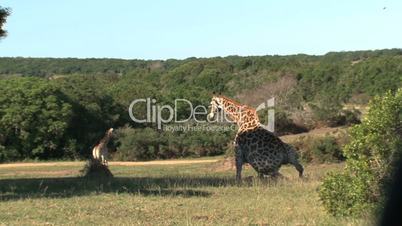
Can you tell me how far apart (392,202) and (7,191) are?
11.3m

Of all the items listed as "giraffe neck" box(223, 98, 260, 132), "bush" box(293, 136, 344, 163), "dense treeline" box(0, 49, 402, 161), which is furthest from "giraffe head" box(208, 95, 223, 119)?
"dense treeline" box(0, 49, 402, 161)

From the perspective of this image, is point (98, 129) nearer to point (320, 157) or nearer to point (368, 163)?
point (320, 157)

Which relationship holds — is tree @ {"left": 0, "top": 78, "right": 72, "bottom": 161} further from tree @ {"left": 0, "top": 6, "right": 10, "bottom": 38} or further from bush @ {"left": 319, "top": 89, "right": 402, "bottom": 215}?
bush @ {"left": 319, "top": 89, "right": 402, "bottom": 215}

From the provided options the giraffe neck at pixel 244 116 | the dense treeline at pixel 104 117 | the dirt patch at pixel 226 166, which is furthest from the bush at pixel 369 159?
the dense treeline at pixel 104 117

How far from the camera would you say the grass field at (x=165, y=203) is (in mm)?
9844

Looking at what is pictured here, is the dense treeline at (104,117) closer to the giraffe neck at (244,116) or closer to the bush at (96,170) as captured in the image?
the giraffe neck at (244,116)

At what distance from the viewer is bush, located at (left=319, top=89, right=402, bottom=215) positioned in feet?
31.0

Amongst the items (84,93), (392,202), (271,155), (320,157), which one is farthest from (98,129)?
(392,202)

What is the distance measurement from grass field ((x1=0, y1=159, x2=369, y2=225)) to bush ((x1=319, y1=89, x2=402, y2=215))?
362 millimetres

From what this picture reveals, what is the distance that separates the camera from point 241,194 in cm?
1422

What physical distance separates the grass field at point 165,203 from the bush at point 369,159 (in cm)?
36

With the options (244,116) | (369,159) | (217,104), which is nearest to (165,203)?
(369,159)

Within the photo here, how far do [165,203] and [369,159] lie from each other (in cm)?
420

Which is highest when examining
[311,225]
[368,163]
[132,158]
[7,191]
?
[368,163]
